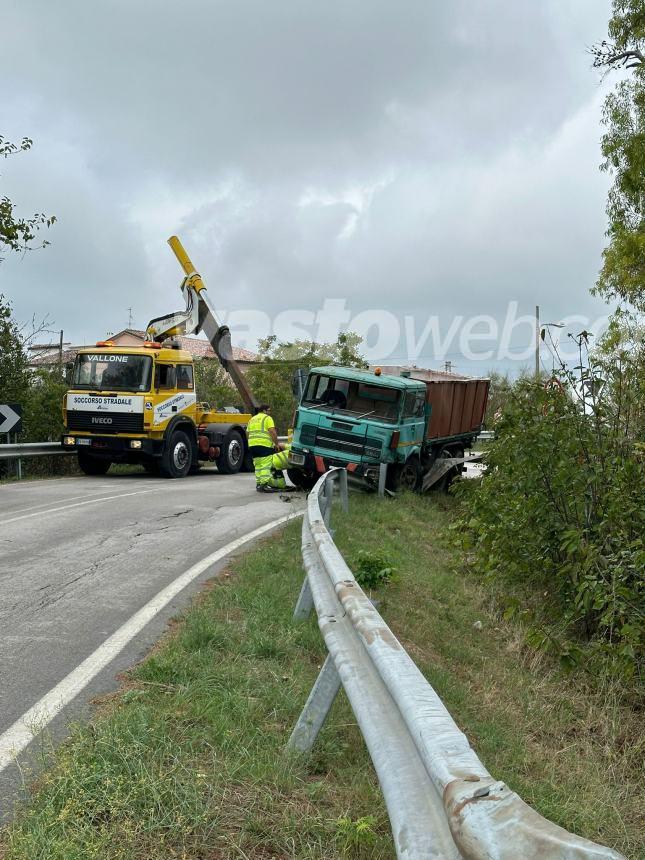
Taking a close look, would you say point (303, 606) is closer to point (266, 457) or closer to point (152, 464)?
point (266, 457)

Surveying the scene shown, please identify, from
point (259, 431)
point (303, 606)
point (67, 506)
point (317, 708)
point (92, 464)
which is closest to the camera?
point (317, 708)

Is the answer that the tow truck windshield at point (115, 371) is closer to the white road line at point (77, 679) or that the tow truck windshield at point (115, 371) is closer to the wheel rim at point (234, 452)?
the wheel rim at point (234, 452)

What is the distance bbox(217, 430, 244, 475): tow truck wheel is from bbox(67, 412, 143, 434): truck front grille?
3.34 m

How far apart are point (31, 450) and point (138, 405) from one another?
120 inches

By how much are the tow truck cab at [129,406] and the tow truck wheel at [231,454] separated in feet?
5.69

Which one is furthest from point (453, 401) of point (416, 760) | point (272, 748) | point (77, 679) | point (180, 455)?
point (416, 760)

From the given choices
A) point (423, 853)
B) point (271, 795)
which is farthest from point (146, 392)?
point (423, 853)

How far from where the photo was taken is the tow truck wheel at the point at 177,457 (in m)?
19.8

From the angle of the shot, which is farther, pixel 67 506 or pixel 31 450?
pixel 31 450

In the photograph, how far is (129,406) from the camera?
18.9m

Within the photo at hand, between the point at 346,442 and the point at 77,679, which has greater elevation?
the point at 346,442

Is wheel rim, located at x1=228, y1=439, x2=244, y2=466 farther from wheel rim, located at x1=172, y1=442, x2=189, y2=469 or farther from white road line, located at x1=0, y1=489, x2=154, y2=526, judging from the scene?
white road line, located at x1=0, y1=489, x2=154, y2=526

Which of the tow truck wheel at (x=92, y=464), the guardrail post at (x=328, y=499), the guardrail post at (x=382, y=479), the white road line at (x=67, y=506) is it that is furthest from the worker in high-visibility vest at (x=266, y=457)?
the guardrail post at (x=328, y=499)

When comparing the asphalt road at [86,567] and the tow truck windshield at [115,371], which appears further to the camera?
the tow truck windshield at [115,371]
